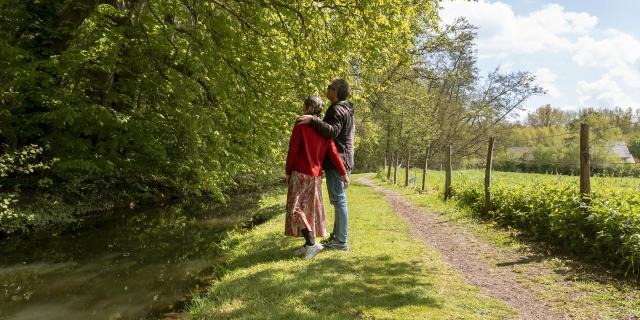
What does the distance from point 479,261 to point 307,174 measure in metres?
2.96

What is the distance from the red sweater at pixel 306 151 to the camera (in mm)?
5660

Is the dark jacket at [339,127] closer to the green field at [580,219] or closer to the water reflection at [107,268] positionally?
the water reflection at [107,268]

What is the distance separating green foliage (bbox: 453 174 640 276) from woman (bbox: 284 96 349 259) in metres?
3.74

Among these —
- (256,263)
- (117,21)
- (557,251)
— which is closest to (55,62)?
(117,21)

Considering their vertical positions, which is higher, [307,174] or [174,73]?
[174,73]

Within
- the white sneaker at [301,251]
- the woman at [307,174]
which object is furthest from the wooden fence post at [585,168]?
the white sneaker at [301,251]

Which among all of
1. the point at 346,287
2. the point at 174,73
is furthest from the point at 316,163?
the point at 174,73

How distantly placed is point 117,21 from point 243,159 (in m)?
5.29

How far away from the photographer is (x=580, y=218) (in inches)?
263

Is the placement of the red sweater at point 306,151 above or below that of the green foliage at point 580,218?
above

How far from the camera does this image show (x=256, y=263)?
6.05 metres

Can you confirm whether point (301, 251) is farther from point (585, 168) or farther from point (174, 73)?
point (174, 73)

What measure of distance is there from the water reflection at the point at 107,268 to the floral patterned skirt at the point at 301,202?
5.75 feet

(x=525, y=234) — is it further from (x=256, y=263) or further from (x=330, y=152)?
(x=256, y=263)
